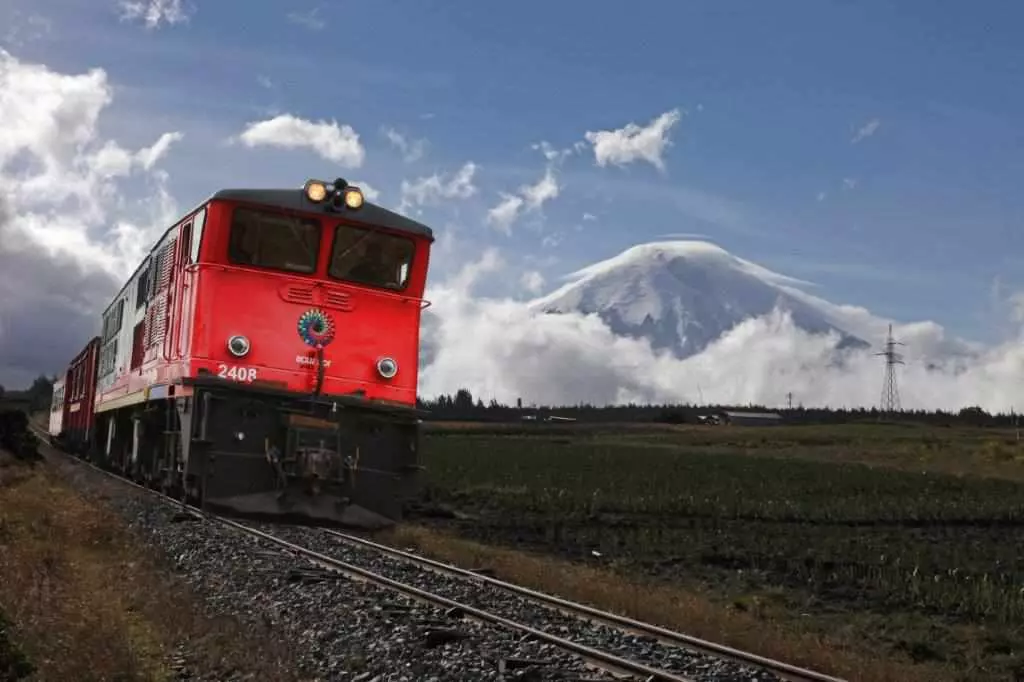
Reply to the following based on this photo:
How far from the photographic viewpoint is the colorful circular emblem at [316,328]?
46.6 ft

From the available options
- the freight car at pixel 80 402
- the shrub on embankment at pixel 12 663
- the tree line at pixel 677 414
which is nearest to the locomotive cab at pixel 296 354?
the shrub on embankment at pixel 12 663

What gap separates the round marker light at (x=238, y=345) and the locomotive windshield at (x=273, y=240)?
1.02 metres

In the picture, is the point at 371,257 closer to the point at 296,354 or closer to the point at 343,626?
the point at 296,354

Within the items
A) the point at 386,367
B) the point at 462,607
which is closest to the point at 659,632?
the point at 462,607

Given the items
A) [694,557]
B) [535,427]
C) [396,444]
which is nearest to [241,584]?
[396,444]

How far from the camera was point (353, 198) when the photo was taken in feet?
47.4

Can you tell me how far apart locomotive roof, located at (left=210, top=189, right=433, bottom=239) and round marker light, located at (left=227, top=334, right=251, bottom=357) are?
177 cm

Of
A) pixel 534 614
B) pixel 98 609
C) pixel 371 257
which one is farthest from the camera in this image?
pixel 371 257

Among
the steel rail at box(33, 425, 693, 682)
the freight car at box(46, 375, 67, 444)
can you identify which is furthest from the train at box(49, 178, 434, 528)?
the freight car at box(46, 375, 67, 444)

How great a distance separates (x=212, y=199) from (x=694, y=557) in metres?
10.0

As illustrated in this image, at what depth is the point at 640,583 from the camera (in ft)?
47.9

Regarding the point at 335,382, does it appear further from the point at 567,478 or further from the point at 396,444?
the point at 567,478

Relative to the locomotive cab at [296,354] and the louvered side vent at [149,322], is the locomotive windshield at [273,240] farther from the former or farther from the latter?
the louvered side vent at [149,322]

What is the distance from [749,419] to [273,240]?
111 m
